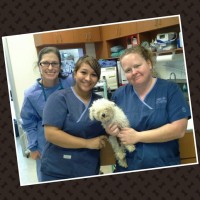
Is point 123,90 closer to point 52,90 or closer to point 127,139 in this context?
point 127,139

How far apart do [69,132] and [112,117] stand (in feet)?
0.87

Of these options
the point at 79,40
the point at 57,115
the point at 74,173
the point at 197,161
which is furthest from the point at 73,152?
the point at 79,40

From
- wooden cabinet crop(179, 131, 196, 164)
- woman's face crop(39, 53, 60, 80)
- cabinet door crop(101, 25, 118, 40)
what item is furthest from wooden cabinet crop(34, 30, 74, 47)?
wooden cabinet crop(179, 131, 196, 164)

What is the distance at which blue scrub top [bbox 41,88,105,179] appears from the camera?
48.8 inches

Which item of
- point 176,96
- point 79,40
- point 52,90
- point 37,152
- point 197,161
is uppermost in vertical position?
point 79,40

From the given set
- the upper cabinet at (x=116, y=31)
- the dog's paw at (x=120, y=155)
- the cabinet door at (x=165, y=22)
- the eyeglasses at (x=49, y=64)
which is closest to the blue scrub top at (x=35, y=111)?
the eyeglasses at (x=49, y=64)

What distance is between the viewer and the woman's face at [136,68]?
1.24 m

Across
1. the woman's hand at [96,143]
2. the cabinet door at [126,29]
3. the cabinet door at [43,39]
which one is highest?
the cabinet door at [126,29]

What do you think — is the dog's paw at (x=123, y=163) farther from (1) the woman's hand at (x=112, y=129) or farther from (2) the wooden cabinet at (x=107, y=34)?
(2) the wooden cabinet at (x=107, y=34)

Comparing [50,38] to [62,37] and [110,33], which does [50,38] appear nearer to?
[62,37]

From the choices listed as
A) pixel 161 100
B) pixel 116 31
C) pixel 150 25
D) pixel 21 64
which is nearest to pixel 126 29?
pixel 116 31

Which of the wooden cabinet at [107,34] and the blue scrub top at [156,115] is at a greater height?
the wooden cabinet at [107,34]

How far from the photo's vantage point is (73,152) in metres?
1.29

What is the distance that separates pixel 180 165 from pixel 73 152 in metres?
0.64
